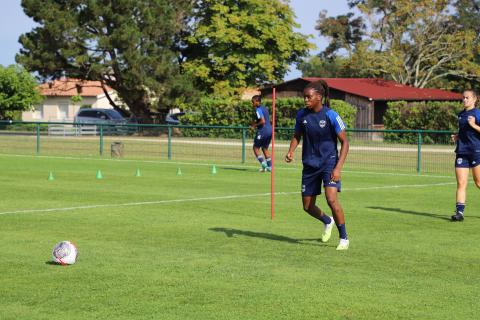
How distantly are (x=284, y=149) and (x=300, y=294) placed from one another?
27217mm

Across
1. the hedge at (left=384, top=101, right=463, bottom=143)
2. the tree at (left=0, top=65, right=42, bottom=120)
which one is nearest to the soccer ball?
the hedge at (left=384, top=101, right=463, bottom=143)

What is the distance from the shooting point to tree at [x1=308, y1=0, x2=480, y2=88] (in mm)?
67750

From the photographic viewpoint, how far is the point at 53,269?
32.6 feet

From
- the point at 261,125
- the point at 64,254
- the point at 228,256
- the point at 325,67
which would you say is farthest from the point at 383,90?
the point at 64,254

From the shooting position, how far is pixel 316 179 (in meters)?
11.4

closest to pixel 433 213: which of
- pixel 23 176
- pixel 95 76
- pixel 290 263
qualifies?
pixel 290 263

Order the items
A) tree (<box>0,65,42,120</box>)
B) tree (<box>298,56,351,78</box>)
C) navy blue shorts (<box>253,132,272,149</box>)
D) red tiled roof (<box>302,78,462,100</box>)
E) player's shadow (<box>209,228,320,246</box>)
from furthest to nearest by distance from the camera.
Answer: tree (<box>298,56,351,78</box>) < tree (<box>0,65,42,120</box>) < red tiled roof (<box>302,78,462,100</box>) < navy blue shorts (<box>253,132,272,149</box>) < player's shadow (<box>209,228,320,246</box>)

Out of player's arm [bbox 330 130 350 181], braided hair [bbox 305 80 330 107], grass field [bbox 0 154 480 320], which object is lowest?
grass field [bbox 0 154 480 320]

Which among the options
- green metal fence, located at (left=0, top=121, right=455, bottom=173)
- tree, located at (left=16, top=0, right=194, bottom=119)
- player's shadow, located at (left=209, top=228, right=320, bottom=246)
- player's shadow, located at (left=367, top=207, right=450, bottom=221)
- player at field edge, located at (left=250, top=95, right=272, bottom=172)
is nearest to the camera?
player's shadow, located at (left=209, top=228, right=320, bottom=246)

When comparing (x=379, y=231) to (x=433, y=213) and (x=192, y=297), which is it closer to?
(x=433, y=213)

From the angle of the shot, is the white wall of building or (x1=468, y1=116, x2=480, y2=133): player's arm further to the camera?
the white wall of building

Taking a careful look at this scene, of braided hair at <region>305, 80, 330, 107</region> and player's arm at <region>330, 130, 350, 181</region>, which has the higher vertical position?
braided hair at <region>305, 80, 330, 107</region>

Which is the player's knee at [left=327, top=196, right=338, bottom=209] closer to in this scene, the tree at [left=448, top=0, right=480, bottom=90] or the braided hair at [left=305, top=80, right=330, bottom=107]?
the braided hair at [left=305, top=80, right=330, bottom=107]

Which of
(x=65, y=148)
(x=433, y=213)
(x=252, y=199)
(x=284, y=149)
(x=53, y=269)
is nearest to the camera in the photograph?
(x=53, y=269)
